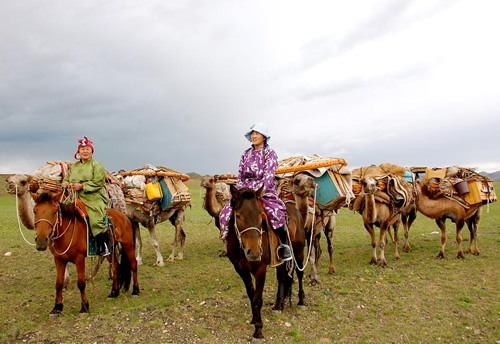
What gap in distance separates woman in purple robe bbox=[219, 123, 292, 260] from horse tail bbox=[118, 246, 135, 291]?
3.00 meters

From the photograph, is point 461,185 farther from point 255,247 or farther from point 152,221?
point 152,221

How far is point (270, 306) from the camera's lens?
6812 millimetres

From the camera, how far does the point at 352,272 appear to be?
31.0ft

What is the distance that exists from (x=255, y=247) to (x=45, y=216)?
3.53 metres

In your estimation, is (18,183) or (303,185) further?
(303,185)

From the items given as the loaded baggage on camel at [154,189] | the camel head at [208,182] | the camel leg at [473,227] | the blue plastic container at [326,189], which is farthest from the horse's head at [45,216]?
the camel leg at [473,227]

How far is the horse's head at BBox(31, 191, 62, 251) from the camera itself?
5.99 metres

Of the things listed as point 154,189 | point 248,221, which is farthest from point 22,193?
point 248,221

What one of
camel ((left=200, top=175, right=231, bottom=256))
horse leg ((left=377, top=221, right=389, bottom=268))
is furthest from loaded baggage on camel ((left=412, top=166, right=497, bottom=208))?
camel ((left=200, top=175, right=231, bottom=256))

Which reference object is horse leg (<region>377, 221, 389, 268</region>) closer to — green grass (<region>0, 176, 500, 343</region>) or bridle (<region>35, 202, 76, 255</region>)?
green grass (<region>0, 176, 500, 343</region>)

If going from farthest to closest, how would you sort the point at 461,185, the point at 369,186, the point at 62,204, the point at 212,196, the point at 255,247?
the point at 461,185 → the point at 212,196 → the point at 369,186 → the point at 62,204 → the point at 255,247

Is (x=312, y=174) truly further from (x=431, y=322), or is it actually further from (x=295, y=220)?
(x=431, y=322)

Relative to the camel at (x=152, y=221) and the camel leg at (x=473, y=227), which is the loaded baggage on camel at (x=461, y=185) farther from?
the camel at (x=152, y=221)

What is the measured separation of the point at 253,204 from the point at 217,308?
252cm
